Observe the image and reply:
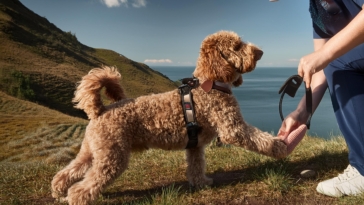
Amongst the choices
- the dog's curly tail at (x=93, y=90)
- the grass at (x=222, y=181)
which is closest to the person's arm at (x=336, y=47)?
the grass at (x=222, y=181)

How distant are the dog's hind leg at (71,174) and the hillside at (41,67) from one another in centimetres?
4432

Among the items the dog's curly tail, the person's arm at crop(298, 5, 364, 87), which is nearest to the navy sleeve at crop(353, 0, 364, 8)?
the person's arm at crop(298, 5, 364, 87)

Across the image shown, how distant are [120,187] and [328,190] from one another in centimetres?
285

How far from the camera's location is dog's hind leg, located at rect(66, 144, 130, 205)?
3.43 m

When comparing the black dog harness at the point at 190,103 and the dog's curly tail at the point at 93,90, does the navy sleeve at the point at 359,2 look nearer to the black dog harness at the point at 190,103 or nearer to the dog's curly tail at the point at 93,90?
the black dog harness at the point at 190,103

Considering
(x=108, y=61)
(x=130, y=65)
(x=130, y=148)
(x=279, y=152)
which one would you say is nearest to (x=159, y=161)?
(x=130, y=148)

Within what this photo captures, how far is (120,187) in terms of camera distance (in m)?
4.16

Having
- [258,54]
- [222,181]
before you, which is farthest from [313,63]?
[222,181]

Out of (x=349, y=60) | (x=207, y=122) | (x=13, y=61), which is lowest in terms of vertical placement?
(x=207, y=122)

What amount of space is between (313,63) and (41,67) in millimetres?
94737

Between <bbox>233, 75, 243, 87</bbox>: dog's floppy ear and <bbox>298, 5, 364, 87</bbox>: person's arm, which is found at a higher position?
<bbox>298, 5, 364, 87</bbox>: person's arm

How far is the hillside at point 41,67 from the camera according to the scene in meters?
68.2

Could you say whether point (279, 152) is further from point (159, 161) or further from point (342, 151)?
point (159, 161)

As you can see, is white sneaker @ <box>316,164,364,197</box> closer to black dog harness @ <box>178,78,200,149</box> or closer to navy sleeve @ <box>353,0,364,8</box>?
black dog harness @ <box>178,78,200,149</box>
